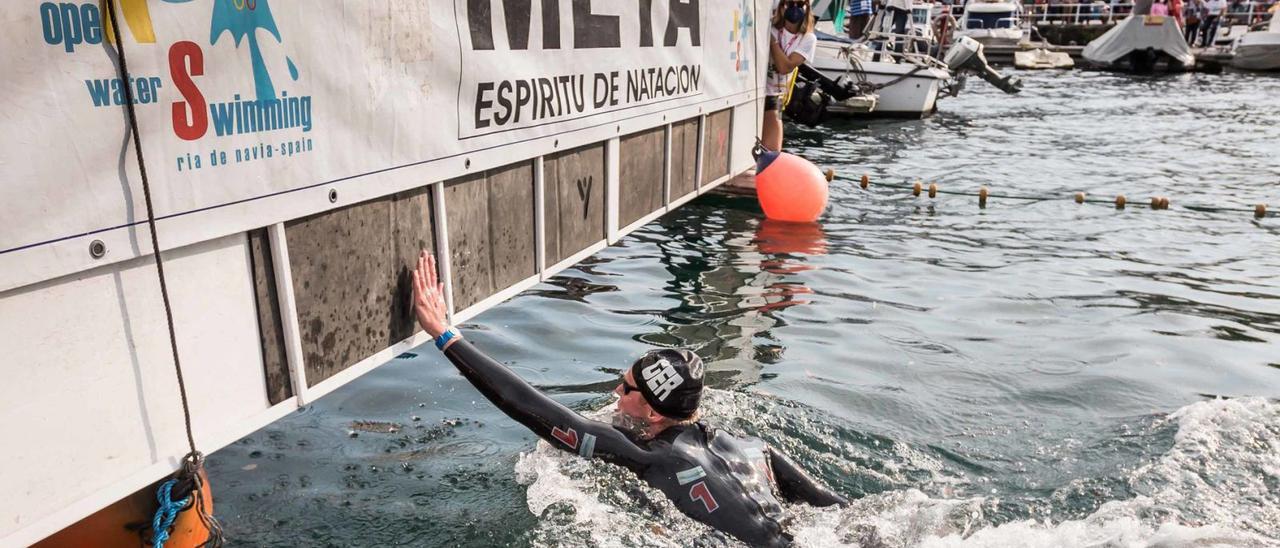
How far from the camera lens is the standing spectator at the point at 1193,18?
4353 centimetres

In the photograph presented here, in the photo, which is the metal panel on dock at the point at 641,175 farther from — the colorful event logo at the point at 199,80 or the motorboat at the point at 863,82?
the motorboat at the point at 863,82

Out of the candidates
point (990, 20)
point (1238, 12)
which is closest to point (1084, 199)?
point (990, 20)

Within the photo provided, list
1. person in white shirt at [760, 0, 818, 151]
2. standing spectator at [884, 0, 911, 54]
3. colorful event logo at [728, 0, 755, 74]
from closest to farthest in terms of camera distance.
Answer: colorful event logo at [728, 0, 755, 74]
person in white shirt at [760, 0, 818, 151]
standing spectator at [884, 0, 911, 54]

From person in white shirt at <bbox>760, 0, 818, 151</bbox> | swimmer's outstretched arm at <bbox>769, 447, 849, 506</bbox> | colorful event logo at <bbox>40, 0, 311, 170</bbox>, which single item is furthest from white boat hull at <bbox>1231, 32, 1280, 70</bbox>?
colorful event logo at <bbox>40, 0, 311, 170</bbox>

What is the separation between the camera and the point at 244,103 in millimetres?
3643

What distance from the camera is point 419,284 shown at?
4859mm

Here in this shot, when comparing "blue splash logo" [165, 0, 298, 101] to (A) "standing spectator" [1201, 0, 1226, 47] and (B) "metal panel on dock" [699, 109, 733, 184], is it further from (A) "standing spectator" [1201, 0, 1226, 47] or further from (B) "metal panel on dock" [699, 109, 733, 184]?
(A) "standing spectator" [1201, 0, 1226, 47]

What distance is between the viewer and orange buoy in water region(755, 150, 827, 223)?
11.4 metres

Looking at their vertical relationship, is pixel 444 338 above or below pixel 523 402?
above

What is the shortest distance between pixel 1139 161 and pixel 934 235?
872cm

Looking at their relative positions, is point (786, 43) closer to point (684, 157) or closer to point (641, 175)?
point (684, 157)

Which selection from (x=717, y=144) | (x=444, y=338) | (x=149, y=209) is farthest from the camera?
(x=717, y=144)

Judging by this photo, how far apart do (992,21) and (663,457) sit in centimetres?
4981

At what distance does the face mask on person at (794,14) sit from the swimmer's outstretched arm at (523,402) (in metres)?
8.04
